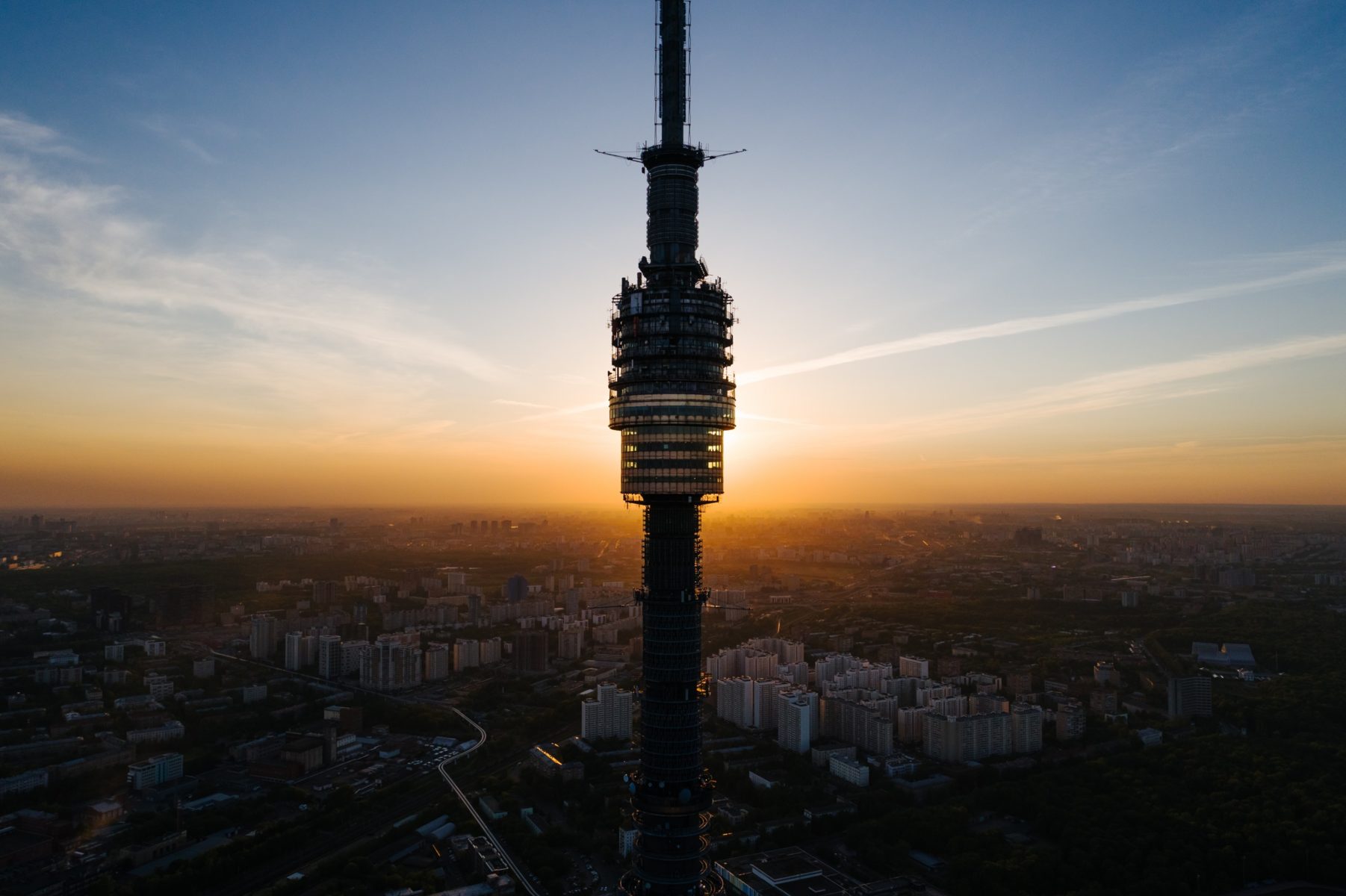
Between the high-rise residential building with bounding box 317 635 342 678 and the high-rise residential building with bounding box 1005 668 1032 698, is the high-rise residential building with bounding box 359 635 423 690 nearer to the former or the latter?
the high-rise residential building with bounding box 317 635 342 678

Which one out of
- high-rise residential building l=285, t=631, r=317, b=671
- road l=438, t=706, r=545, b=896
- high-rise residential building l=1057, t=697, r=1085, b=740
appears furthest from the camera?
high-rise residential building l=285, t=631, r=317, b=671

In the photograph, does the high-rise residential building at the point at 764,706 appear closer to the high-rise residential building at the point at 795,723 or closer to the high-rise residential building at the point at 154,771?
the high-rise residential building at the point at 795,723

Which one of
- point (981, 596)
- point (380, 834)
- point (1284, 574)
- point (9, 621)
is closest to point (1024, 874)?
point (380, 834)

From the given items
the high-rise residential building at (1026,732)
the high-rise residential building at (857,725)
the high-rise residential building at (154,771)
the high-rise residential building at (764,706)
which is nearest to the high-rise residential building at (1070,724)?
the high-rise residential building at (1026,732)

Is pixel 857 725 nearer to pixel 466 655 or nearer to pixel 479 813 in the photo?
pixel 479 813

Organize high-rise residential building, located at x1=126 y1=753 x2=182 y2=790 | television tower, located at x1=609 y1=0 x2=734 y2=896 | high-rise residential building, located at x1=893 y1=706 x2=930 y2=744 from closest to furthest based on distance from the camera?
television tower, located at x1=609 y1=0 x2=734 y2=896 → high-rise residential building, located at x1=126 y1=753 x2=182 y2=790 → high-rise residential building, located at x1=893 y1=706 x2=930 y2=744

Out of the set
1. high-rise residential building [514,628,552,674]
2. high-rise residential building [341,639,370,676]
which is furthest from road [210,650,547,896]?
high-rise residential building [514,628,552,674]
